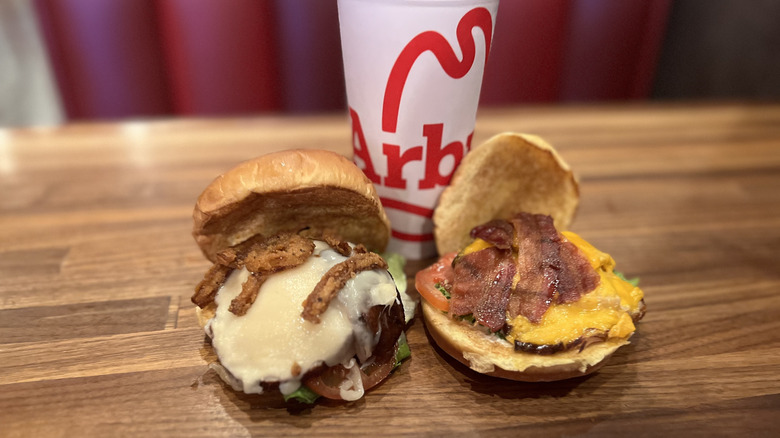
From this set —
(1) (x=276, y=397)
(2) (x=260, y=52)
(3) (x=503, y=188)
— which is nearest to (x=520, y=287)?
(3) (x=503, y=188)

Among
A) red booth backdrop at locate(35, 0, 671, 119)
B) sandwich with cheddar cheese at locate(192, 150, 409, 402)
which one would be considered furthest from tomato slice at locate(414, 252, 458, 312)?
red booth backdrop at locate(35, 0, 671, 119)

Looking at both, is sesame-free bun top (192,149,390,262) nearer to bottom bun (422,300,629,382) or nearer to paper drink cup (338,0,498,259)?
paper drink cup (338,0,498,259)

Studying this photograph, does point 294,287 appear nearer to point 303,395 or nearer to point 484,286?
point 303,395

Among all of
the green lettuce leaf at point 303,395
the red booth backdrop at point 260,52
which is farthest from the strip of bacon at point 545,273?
the red booth backdrop at point 260,52

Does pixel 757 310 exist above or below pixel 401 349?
below

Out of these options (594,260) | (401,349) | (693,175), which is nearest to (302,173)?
(401,349)

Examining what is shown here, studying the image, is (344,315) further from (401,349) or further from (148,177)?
(148,177)
